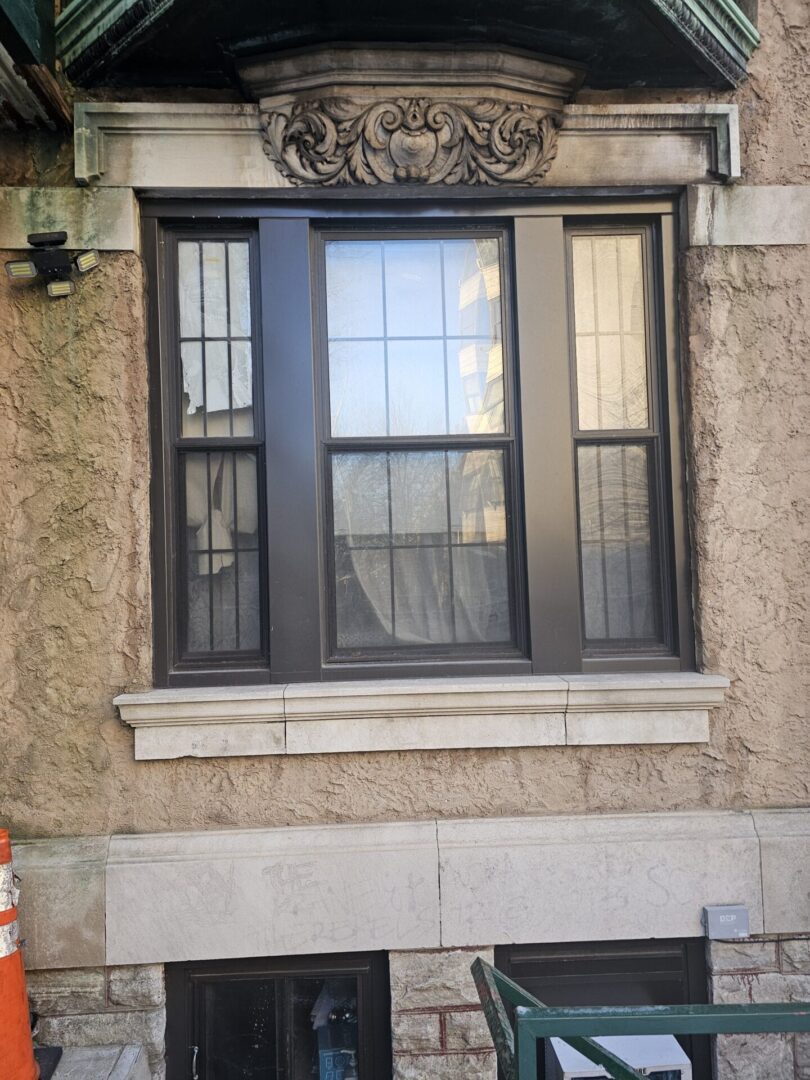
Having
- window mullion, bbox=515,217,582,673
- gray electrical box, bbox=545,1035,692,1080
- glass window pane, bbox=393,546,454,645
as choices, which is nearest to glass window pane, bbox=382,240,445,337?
window mullion, bbox=515,217,582,673

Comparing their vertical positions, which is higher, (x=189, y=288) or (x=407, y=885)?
(x=189, y=288)

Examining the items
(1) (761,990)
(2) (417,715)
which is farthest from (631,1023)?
(1) (761,990)

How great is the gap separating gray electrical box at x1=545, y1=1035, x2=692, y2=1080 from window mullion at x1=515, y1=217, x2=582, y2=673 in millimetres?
1656

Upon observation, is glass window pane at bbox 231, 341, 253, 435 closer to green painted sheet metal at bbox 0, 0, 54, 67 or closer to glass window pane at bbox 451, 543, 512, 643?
glass window pane at bbox 451, 543, 512, 643

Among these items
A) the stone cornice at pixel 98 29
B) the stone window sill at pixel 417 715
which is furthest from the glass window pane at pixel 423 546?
the stone cornice at pixel 98 29

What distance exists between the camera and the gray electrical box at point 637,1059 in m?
3.25

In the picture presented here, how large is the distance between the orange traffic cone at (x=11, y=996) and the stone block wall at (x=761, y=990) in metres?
2.98

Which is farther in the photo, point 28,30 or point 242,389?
point 242,389

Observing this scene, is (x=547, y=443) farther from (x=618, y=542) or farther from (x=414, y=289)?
(x=414, y=289)

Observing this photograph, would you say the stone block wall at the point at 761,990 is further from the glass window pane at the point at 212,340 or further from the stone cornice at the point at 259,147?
the stone cornice at the point at 259,147

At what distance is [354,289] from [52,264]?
1.40 metres

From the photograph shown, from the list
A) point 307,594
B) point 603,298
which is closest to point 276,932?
point 307,594

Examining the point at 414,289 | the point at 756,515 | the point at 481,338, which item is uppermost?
the point at 414,289

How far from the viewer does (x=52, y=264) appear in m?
3.47
